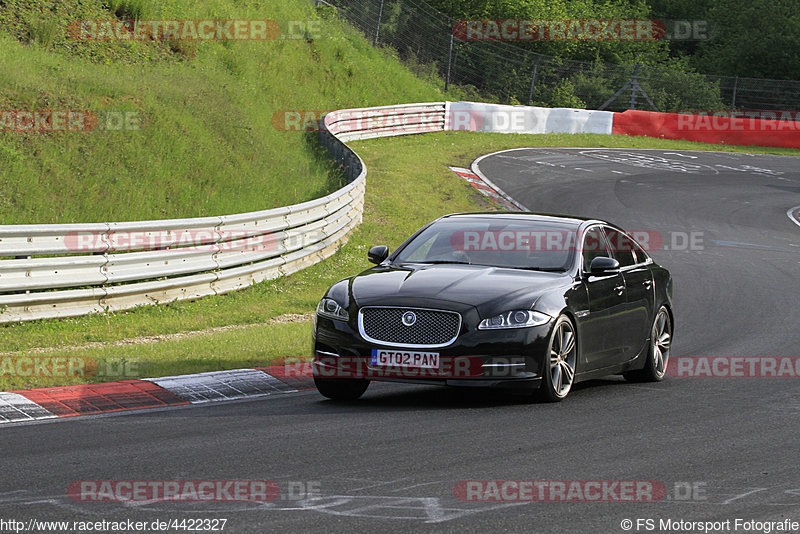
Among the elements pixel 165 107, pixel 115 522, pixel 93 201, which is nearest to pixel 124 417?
pixel 115 522

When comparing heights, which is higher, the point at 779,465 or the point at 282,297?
the point at 779,465

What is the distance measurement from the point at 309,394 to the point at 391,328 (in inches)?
49.5

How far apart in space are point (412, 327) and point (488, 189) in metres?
20.8

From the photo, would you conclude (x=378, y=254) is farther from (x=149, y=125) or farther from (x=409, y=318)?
(x=149, y=125)

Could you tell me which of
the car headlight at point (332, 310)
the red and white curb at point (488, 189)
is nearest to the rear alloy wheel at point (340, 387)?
the car headlight at point (332, 310)

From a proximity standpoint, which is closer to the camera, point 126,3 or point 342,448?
point 342,448

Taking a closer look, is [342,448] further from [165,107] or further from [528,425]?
[165,107]

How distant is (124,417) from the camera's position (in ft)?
25.8

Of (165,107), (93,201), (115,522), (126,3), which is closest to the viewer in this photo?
(115,522)

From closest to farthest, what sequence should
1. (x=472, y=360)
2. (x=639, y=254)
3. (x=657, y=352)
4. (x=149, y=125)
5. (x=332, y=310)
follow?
(x=472, y=360) → (x=332, y=310) → (x=657, y=352) → (x=639, y=254) → (x=149, y=125)

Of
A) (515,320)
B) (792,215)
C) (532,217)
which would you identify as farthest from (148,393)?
(792,215)

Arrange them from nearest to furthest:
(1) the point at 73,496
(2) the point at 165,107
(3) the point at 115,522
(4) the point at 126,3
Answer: (3) the point at 115,522 → (1) the point at 73,496 → (2) the point at 165,107 → (4) the point at 126,3

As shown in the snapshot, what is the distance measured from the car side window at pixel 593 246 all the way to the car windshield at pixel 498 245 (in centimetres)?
15

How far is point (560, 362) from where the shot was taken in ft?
29.1
